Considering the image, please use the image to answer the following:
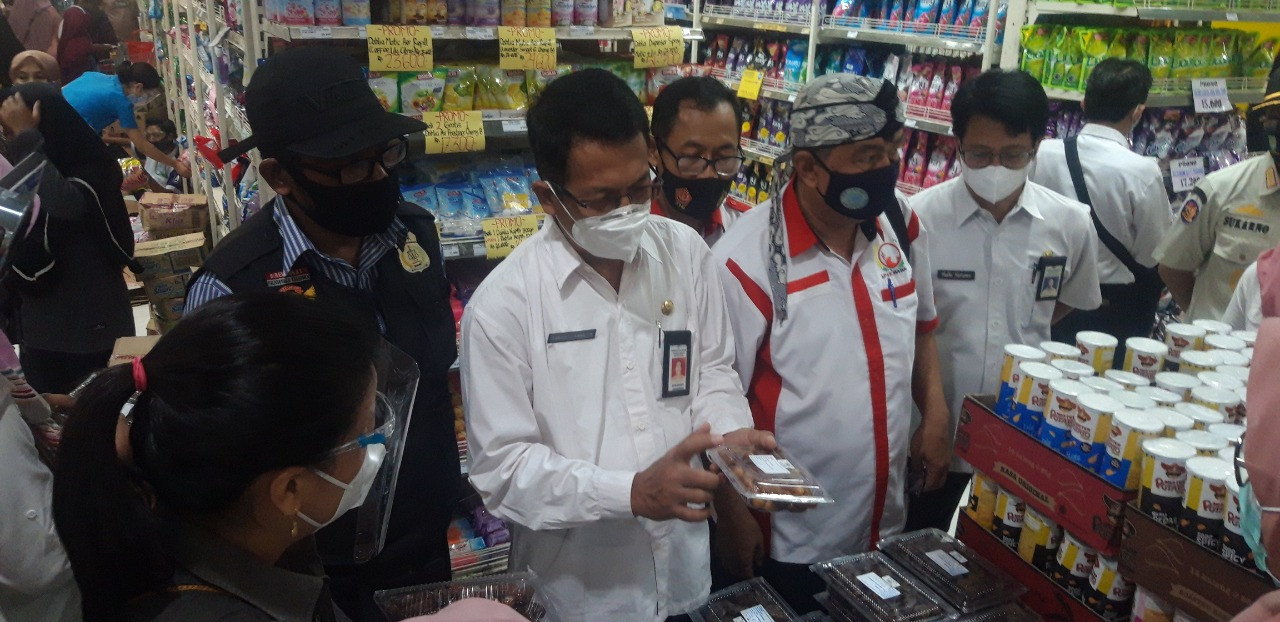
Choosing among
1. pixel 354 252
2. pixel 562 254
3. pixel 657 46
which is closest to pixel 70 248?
pixel 354 252

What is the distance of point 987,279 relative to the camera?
2473 millimetres

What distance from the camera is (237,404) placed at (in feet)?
3.61

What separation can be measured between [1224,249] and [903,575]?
2198 mm

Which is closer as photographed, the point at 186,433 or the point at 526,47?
the point at 186,433

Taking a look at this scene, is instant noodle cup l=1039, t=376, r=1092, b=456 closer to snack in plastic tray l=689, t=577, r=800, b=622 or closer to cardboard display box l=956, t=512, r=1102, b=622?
cardboard display box l=956, t=512, r=1102, b=622

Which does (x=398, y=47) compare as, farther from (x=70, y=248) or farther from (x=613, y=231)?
(x=70, y=248)

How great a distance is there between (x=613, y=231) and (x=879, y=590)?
922mm

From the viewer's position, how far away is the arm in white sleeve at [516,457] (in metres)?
1.57

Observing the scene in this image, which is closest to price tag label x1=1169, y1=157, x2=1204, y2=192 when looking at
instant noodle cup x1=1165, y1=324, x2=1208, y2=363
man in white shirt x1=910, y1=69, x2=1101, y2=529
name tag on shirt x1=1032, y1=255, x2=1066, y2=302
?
man in white shirt x1=910, y1=69, x2=1101, y2=529

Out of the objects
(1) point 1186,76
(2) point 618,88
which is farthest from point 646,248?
(1) point 1186,76

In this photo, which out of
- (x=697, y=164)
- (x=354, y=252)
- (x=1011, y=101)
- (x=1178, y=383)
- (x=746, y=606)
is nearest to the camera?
(x=1178, y=383)

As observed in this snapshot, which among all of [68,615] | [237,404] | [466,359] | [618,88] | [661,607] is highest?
[618,88]

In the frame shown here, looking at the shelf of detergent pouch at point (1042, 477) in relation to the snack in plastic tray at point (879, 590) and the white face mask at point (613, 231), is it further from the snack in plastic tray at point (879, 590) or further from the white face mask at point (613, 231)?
the white face mask at point (613, 231)

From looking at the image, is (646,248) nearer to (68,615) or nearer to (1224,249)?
(68,615)
